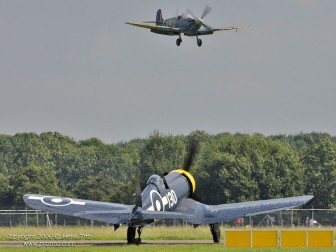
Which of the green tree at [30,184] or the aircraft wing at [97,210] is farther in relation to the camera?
Result: the green tree at [30,184]

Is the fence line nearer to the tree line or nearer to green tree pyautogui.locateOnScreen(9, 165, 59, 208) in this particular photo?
the tree line

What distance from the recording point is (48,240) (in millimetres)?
53656

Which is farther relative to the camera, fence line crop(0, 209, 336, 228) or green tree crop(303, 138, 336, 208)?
green tree crop(303, 138, 336, 208)

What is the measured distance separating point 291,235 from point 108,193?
7934 centimetres

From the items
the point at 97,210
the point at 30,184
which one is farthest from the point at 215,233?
the point at 30,184

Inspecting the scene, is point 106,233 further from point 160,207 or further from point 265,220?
point 265,220

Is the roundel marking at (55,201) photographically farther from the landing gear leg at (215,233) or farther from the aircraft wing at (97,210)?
the landing gear leg at (215,233)

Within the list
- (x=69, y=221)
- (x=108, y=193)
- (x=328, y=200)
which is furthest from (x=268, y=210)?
(x=108, y=193)

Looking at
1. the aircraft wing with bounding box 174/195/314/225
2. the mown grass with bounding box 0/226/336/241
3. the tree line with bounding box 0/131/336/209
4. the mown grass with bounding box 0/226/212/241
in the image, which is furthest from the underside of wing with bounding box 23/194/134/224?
the tree line with bounding box 0/131/336/209

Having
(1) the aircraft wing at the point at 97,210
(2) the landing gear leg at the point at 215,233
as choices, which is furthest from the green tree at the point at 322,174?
(1) the aircraft wing at the point at 97,210

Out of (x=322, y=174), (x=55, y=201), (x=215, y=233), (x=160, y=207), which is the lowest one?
(x=215, y=233)

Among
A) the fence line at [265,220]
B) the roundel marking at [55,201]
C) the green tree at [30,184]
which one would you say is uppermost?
the green tree at [30,184]

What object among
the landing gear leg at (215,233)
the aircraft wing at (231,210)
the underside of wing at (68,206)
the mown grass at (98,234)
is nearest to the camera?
the underside of wing at (68,206)

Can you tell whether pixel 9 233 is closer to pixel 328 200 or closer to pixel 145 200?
pixel 145 200
